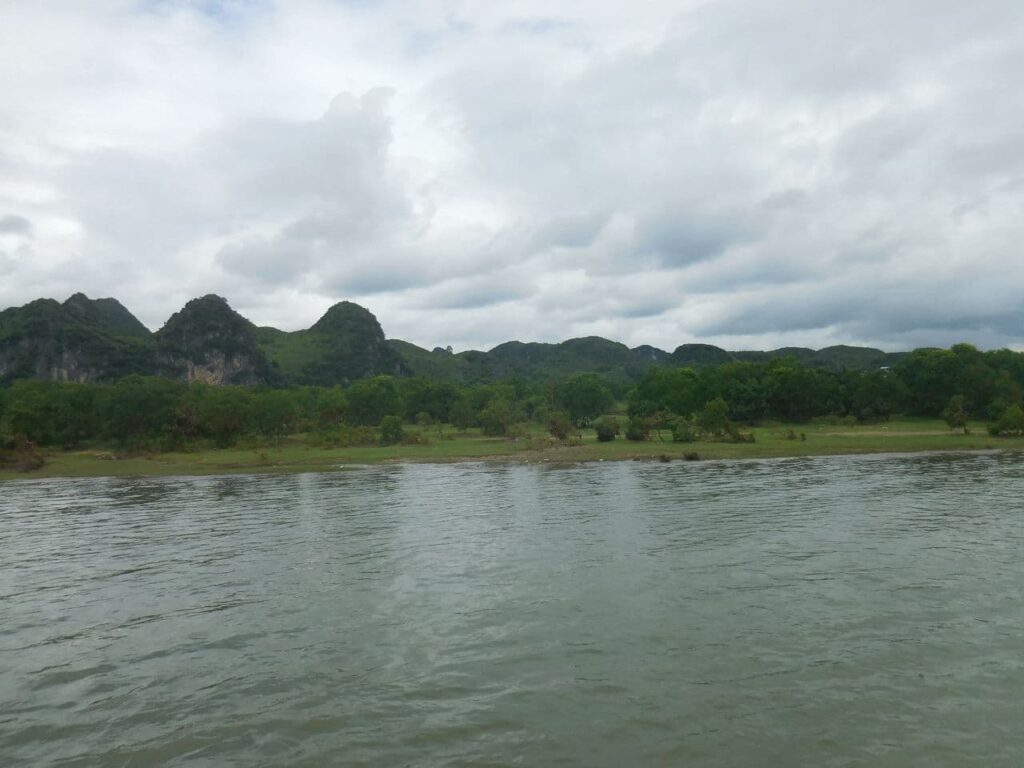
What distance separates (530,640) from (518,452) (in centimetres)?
5579

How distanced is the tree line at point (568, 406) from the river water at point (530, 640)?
53150mm

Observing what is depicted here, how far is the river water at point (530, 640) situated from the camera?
1044cm

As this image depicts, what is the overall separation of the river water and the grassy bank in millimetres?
32454

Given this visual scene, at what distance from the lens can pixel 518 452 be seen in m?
70.6

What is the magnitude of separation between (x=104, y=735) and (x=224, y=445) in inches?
3288

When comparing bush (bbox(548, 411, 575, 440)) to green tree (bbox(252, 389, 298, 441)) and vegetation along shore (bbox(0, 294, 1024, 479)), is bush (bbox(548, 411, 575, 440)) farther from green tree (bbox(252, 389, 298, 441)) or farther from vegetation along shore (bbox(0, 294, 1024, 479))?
green tree (bbox(252, 389, 298, 441))

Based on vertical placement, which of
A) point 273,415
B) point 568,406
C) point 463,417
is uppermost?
point 273,415

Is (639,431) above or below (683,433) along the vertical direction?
above

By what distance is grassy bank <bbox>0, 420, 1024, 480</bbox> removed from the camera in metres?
63.3

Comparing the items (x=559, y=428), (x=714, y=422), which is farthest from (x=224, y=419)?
(x=714, y=422)

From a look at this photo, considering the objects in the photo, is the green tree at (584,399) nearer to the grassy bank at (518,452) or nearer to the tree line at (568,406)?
the tree line at (568,406)

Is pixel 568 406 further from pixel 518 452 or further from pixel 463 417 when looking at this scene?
pixel 518 452

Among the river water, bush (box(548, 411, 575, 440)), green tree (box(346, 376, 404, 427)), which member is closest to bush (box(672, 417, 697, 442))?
bush (box(548, 411, 575, 440))

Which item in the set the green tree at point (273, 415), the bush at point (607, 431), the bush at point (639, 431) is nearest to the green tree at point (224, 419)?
the green tree at point (273, 415)
